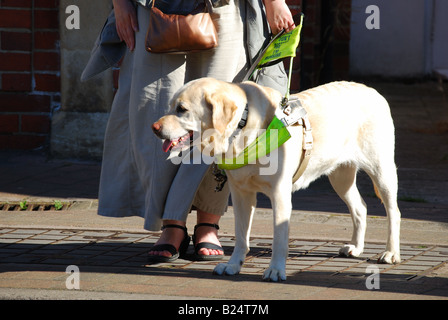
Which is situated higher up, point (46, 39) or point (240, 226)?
point (46, 39)

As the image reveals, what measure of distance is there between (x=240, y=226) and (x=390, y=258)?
910mm

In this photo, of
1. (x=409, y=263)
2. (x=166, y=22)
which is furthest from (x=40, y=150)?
(x=409, y=263)

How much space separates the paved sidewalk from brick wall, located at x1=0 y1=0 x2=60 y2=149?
0.27 m

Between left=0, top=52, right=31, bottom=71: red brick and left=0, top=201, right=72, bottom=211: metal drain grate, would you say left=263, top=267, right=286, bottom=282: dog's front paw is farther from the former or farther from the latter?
left=0, top=52, right=31, bottom=71: red brick

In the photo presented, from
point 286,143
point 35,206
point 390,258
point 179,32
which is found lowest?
point 35,206

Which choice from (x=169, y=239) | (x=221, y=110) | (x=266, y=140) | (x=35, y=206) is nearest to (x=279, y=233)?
(x=266, y=140)

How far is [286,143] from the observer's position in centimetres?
426

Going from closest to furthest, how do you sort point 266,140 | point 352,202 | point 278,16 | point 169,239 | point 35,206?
point 266,140
point 278,16
point 169,239
point 352,202
point 35,206

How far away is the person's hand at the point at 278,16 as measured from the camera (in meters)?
4.71

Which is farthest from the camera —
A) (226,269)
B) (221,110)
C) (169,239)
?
(169,239)

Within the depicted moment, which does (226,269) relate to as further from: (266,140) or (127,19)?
(127,19)

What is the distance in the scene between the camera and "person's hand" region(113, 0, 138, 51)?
4.75 m

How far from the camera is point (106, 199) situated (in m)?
5.01
